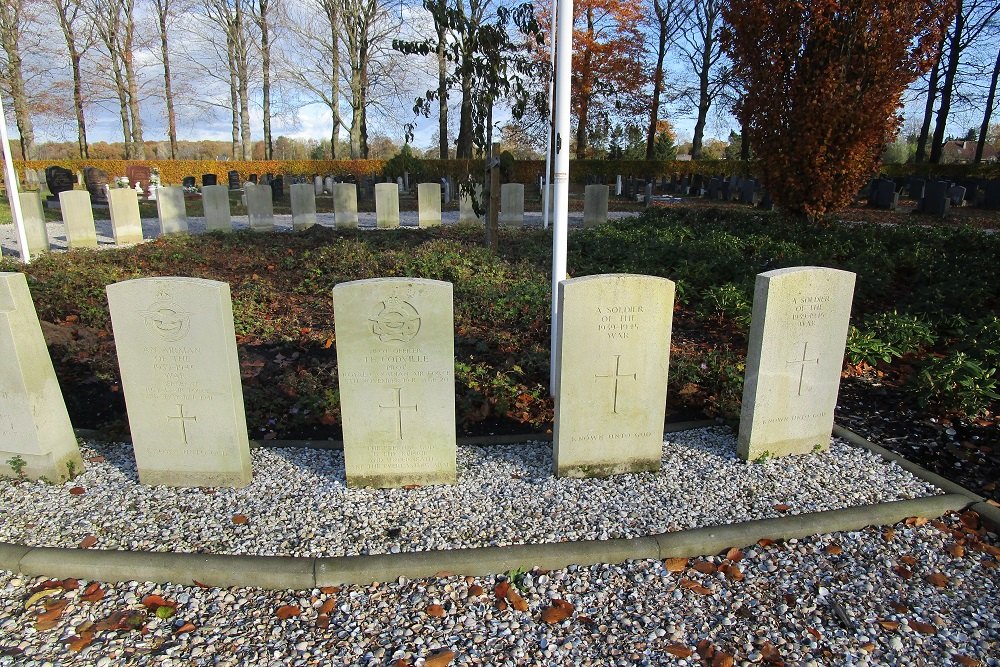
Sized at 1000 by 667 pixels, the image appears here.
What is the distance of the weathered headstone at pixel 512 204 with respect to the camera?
1584 centimetres

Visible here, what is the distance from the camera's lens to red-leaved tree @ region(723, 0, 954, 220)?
10.9m

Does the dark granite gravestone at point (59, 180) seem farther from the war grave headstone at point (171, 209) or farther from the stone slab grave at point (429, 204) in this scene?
the stone slab grave at point (429, 204)

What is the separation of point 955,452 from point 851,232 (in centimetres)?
682

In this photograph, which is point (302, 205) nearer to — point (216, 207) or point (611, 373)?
point (216, 207)

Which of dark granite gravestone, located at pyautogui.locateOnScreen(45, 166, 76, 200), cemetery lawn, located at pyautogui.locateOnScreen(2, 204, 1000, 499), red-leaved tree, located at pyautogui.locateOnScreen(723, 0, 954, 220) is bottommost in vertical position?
cemetery lawn, located at pyautogui.locateOnScreen(2, 204, 1000, 499)

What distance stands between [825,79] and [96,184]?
72.1 feet

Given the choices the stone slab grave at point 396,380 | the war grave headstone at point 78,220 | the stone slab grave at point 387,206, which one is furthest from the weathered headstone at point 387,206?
the stone slab grave at point 396,380

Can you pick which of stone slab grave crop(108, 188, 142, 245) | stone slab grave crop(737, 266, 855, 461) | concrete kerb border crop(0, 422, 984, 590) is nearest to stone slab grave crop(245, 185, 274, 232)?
stone slab grave crop(108, 188, 142, 245)

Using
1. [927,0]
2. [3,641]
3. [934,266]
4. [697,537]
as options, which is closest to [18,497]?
[3,641]

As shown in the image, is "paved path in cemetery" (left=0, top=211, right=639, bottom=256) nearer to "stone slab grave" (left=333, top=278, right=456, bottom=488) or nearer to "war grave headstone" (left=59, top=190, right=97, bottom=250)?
"war grave headstone" (left=59, top=190, right=97, bottom=250)

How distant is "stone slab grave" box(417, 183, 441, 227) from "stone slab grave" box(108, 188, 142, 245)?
634 cm

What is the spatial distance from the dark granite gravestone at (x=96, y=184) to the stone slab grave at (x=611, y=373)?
21.7 metres

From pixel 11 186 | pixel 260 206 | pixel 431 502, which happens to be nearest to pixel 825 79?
pixel 431 502

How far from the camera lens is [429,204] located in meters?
16.0
